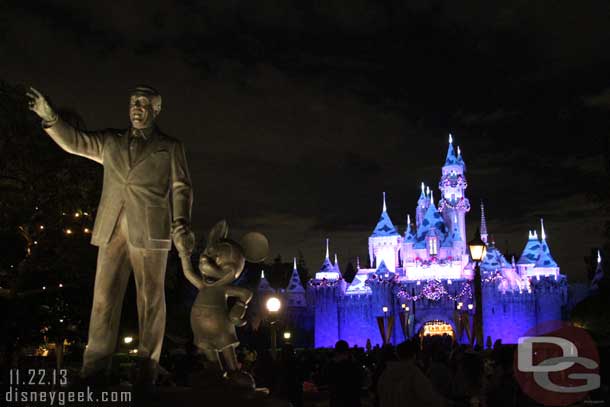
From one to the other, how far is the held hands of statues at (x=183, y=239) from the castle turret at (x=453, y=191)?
47938mm

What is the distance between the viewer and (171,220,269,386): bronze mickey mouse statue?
20.0 feet

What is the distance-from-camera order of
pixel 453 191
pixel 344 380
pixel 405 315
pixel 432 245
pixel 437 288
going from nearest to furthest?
1. pixel 344 380
2. pixel 405 315
3. pixel 437 288
4. pixel 432 245
5. pixel 453 191

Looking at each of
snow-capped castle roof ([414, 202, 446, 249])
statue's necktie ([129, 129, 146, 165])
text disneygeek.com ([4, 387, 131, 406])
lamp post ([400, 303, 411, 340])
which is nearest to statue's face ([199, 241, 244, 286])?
statue's necktie ([129, 129, 146, 165])

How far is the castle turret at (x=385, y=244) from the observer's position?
5447 cm

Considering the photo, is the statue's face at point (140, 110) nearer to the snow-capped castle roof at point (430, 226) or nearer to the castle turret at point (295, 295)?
the snow-capped castle roof at point (430, 226)

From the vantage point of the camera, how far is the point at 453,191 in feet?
177

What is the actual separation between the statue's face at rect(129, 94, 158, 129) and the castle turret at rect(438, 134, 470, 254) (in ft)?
157

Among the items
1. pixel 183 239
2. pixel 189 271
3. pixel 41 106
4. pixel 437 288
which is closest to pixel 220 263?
pixel 189 271

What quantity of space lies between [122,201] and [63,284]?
11681 mm

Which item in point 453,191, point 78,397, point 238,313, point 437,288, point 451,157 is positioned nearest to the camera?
point 78,397

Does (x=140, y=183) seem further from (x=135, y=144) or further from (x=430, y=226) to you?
(x=430, y=226)

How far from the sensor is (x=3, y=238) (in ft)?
53.7

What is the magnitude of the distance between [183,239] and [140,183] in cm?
70

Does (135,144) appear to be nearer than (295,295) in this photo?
Yes
